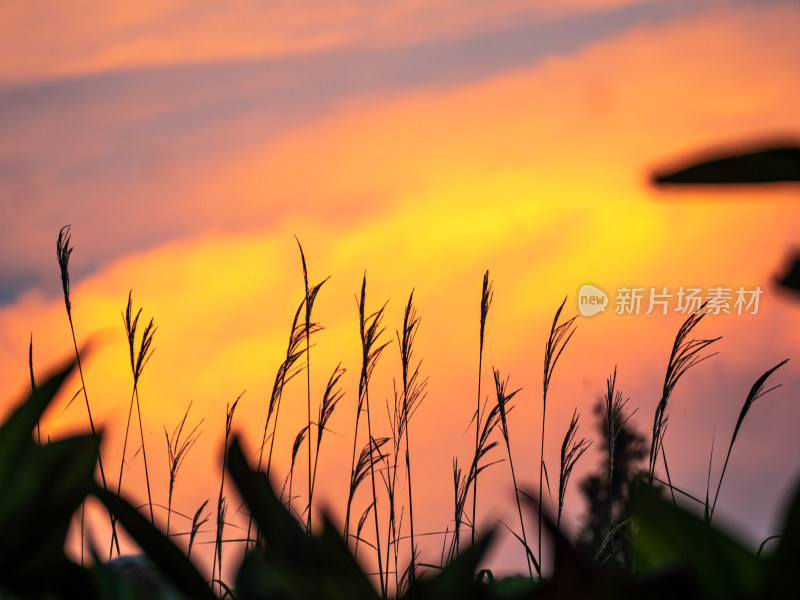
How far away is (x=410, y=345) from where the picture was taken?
8.73ft

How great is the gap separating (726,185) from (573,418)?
2.23 m

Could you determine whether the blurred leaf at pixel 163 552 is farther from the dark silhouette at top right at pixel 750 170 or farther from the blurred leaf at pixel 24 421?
the dark silhouette at top right at pixel 750 170

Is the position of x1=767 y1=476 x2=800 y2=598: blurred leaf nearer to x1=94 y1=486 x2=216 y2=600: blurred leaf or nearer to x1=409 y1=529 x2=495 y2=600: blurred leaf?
x1=409 y1=529 x2=495 y2=600: blurred leaf

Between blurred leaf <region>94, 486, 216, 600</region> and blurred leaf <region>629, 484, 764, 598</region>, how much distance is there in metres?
0.20

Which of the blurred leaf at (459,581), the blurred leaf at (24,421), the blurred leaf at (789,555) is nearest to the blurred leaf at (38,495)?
the blurred leaf at (24,421)

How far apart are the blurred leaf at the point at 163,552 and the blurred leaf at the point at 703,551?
20 cm

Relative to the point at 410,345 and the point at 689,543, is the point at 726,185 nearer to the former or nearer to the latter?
the point at 689,543

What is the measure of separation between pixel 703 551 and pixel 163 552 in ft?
0.75

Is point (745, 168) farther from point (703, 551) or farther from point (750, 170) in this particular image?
point (703, 551)

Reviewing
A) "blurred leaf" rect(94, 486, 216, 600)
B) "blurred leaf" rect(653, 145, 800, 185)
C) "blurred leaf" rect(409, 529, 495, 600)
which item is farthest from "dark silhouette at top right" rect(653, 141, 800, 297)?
"blurred leaf" rect(94, 486, 216, 600)

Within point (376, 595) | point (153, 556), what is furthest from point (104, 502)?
point (376, 595)

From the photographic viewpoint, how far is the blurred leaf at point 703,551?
0.30 meters

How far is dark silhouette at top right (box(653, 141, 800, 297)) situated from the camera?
29cm

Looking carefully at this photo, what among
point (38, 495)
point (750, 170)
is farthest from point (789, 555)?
point (38, 495)
